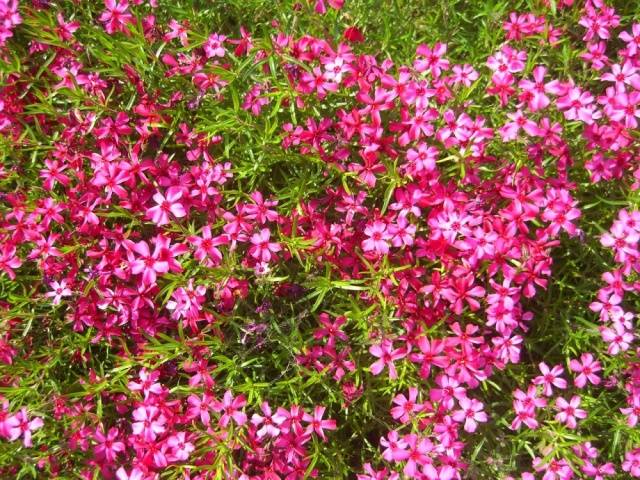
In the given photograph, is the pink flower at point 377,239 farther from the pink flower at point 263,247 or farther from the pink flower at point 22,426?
the pink flower at point 22,426

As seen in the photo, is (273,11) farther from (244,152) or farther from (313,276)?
(313,276)

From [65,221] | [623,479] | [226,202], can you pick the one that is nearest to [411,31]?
[226,202]

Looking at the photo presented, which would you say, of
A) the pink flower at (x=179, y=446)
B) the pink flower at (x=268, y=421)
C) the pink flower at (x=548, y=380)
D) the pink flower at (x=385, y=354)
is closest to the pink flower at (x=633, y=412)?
the pink flower at (x=548, y=380)

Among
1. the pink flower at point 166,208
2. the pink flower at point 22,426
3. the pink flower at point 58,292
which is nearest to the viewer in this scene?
the pink flower at point 22,426

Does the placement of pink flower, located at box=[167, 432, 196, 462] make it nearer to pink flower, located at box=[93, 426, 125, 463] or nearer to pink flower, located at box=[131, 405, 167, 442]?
pink flower, located at box=[131, 405, 167, 442]

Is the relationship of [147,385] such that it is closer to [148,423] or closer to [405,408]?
[148,423]

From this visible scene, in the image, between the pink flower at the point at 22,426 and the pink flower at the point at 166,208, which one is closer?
the pink flower at the point at 22,426

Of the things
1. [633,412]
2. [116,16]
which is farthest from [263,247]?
[633,412]
